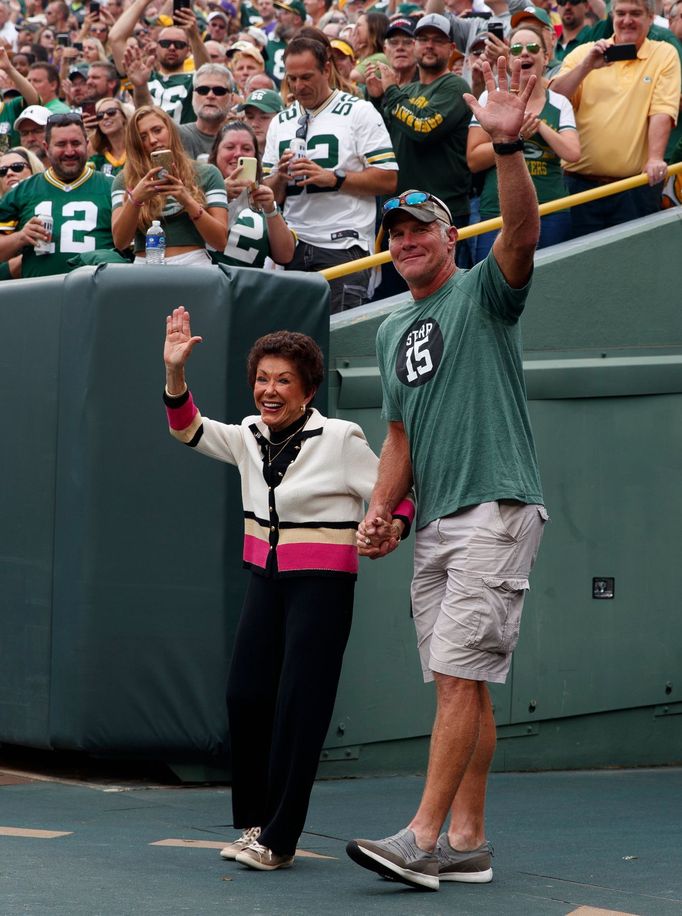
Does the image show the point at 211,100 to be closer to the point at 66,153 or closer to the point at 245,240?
the point at 66,153

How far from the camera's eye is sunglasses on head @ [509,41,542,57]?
766cm

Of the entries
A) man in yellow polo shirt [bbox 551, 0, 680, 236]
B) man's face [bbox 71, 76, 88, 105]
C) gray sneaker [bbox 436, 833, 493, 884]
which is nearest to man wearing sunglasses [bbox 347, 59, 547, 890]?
gray sneaker [bbox 436, 833, 493, 884]

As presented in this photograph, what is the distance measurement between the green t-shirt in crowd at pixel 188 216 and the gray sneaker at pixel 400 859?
3396mm

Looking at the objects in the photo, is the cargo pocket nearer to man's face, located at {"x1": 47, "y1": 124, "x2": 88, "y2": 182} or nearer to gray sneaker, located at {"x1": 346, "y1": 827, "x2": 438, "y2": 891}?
gray sneaker, located at {"x1": 346, "y1": 827, "x2": 438, "y2": 891}

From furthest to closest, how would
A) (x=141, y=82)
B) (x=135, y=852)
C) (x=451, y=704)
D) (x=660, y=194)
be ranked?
(x=141, y=82)
(x=660, y=194)
(x=135, y=852)
(x=451, y=704)

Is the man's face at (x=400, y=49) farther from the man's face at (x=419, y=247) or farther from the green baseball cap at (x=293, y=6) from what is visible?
the green baseball cap at (x=293, y=6)

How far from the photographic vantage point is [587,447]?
716 cm

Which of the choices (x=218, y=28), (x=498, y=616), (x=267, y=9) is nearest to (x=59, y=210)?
(x=498, y=616)

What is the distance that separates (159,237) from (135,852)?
281cm

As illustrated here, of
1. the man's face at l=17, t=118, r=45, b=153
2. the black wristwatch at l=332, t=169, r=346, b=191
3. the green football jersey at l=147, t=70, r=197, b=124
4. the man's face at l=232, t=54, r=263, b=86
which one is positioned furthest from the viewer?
the man's face at l=232, t=54, r=263, b=86

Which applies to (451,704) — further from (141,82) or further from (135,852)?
(141,82)

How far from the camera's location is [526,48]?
7652 mm

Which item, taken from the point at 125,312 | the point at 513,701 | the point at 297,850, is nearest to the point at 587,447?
the point at 513,701

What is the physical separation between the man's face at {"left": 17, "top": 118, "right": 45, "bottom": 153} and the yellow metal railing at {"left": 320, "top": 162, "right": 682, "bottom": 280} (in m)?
4.07
